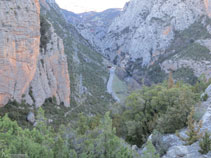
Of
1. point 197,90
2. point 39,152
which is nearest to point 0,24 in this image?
point 39,152

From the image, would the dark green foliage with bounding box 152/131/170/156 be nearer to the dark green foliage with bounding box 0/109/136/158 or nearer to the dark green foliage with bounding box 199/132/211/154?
the dark green foliage with bounding box 199/132/211/154

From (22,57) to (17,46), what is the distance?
1396mm

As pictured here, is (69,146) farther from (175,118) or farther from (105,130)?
(175,118)

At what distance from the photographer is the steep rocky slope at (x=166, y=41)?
57750 millimetres

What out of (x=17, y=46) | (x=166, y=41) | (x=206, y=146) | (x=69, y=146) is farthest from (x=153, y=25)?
(x=69, y=146)

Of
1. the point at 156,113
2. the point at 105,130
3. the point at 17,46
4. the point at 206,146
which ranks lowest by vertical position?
the point at 156,113

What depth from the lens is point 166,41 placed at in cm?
7625

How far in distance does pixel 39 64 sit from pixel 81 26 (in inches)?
3821

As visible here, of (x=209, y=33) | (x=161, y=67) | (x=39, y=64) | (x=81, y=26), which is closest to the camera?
(x=39, y=64)

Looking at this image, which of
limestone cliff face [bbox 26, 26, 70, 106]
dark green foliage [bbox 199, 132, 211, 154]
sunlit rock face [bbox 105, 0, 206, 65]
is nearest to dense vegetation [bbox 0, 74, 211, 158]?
dark green foliage [bbox 199, 132, 211, 154]

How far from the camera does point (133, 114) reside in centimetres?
1684

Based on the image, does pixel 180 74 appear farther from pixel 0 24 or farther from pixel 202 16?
pixel 0 24

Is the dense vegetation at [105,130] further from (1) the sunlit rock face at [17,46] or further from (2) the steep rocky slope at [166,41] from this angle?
(2) the steep rocky slope at [166,41]

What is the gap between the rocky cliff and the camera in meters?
20.8
